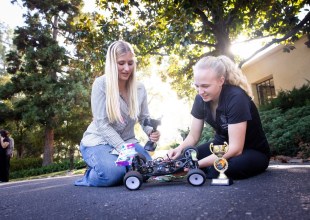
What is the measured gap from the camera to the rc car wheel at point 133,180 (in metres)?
2.67

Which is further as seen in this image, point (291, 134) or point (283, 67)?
point (283, 67)

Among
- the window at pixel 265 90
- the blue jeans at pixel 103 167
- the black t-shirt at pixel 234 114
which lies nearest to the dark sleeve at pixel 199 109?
the black t-shirt at pixel 234 114

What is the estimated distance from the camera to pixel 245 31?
12.1 m

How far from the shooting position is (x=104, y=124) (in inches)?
124

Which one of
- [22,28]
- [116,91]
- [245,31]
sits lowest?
[116,91]

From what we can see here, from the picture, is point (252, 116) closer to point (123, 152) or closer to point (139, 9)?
point (123, 152)

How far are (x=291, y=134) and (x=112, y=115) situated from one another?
4016 mm

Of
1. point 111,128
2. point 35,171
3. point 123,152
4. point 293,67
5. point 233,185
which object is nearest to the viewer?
point 233,185

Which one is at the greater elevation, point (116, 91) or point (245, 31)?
point (245, 31)

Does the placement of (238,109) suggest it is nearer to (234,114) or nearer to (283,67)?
(234,114)

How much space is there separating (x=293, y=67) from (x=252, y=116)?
997cm

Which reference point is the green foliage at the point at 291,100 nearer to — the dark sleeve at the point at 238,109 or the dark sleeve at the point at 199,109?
the dark sleeve at the point at 199,109

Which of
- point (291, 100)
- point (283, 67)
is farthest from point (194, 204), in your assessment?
point (283, 67)

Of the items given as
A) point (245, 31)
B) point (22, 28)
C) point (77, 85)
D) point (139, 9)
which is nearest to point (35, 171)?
point (77, 85)
